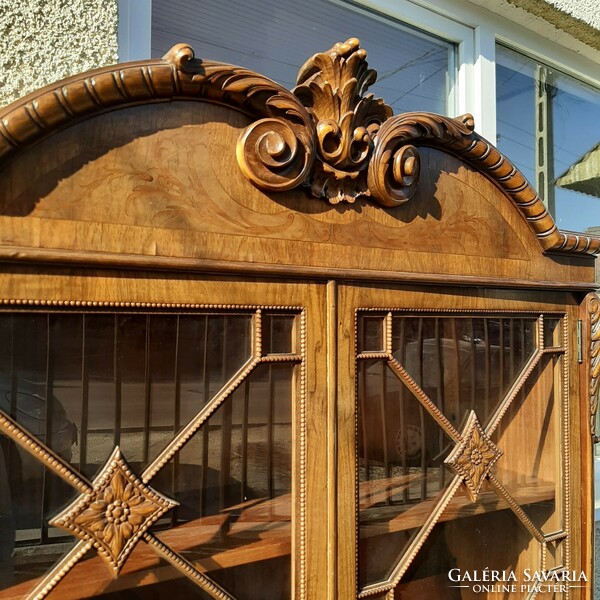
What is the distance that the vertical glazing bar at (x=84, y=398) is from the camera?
511 millimetres

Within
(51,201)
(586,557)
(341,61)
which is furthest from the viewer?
(586,557)

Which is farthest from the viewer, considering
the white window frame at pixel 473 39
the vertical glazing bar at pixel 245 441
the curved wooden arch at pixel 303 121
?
the white window frame at pixel 473 39

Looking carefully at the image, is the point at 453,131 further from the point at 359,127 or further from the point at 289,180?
the point at 289,180

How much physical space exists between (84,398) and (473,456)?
18.6 inches

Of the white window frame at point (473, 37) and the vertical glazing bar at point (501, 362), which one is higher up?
the white window frame at point (473, 37)

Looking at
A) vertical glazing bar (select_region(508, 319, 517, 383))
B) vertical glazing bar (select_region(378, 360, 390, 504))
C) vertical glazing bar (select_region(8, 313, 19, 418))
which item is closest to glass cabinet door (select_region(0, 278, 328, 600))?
vertical glazing bar (select_region(8, 313, 19, 418))

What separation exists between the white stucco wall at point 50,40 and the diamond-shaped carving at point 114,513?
0.46 m

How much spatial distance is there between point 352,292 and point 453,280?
146 millimetres

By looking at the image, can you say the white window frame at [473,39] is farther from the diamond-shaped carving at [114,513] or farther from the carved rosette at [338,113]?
the diamond-shaped carving at [114,513]

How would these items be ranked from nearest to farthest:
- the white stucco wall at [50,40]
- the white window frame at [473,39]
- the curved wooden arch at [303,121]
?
the curved wooden arch at [303,121] < the white stucco wall at [50,40] < the white window frame at [473,39]

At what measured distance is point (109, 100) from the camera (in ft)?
1.62

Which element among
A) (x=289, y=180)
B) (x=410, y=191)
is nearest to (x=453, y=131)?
(x=410, y=191)

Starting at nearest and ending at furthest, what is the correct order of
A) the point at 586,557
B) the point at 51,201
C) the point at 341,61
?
the point at 51,201 < the point at 341,61 < the point at 586,557

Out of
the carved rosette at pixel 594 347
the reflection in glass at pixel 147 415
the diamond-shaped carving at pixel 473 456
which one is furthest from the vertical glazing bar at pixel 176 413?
the carved rosette at pixel 594 347
